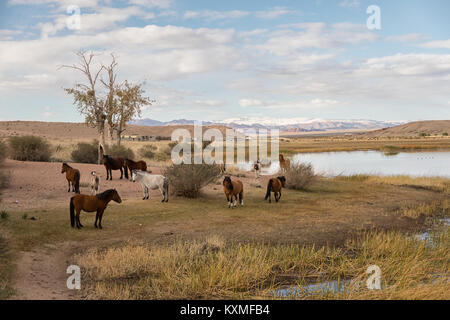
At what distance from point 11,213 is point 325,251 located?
9171 millimetres

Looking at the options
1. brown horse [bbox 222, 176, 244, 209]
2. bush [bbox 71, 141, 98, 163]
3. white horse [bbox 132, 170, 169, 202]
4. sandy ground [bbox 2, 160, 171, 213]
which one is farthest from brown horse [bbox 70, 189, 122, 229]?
bush [bbox 71, 141, 98, 163]

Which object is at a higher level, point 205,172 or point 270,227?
point 205,172

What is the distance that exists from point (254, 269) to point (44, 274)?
4.10 m

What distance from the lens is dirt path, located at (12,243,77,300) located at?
659cm

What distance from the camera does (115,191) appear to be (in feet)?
36.5

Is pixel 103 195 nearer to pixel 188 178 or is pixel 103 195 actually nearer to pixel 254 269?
pixel 254 269

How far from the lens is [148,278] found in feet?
24.8

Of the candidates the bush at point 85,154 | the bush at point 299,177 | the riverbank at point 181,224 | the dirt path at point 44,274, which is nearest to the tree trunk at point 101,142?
the bush at point 85,154

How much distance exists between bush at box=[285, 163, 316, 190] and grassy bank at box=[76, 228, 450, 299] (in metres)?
10.0

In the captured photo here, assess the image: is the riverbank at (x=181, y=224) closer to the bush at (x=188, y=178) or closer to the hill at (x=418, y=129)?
the bush at (x=188, y=178)

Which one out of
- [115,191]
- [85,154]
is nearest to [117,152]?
[85,154]

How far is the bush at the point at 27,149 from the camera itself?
82.9 ft

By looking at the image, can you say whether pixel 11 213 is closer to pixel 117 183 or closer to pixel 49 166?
pixel 117 183
